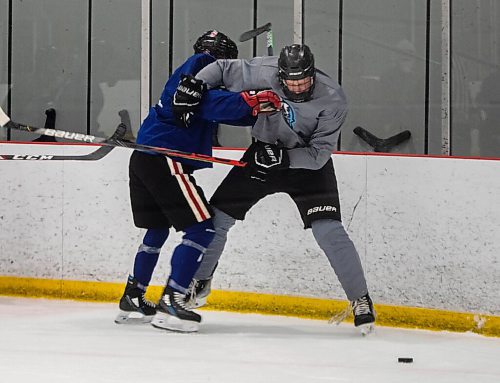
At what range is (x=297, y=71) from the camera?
11.5 ft

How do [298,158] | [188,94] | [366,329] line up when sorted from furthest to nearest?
[298,158], [366,329], [188,94]

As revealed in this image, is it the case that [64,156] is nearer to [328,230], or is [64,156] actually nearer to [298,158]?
[298,158]

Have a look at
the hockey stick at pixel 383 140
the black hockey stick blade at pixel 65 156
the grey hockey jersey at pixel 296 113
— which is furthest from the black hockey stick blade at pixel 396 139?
the grey hockey jersey at pixel 296 113

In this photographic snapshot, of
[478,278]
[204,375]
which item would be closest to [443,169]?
[478,278]

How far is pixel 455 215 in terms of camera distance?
3.71 meters

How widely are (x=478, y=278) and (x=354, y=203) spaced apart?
21.3 inches

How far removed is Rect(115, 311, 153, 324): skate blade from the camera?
3.78m

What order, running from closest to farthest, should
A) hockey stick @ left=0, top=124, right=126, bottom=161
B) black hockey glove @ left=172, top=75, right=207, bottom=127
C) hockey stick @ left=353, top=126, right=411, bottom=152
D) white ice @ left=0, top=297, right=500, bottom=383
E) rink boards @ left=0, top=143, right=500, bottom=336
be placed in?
white ice @ left=0, top=297, right=500, bottom=383, black hockey glove @ left=172, top=75, right=207, bottom=127, rink boards @ left=0, top=143, right=500, bottom=336, hockey stick @ left=0, top=124, right=126, bottom=161, hockey stick @ left=353, top=126, right=411, bottom=152

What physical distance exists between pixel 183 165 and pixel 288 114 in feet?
1.30

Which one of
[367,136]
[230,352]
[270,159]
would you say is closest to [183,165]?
[270,159]

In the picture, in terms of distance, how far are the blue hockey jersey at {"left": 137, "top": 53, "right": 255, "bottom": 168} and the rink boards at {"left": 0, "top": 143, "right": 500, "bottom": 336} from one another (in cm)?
50

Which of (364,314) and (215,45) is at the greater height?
(215,45)

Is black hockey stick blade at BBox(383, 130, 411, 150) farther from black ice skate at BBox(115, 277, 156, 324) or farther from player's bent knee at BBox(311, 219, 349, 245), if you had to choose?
black ice skate at BBox(115, 277, 156, 324)

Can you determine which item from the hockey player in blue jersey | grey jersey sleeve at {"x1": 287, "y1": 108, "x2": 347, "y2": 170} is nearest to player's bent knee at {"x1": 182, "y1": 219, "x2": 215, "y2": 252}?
the hockey player in blue jersey
